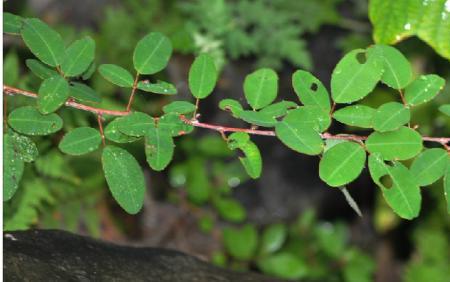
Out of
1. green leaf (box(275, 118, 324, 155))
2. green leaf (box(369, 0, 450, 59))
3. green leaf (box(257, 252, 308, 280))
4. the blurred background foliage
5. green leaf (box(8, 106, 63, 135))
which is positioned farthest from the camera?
green leaf (box(257, 252, 308, 280))

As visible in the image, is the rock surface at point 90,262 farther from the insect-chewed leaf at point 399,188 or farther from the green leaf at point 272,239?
the green leaf at point 272,239

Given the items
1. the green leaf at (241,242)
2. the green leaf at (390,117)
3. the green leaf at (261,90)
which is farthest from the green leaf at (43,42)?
the green leaf at (241,242)

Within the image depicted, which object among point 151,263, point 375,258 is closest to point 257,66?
point 375,258

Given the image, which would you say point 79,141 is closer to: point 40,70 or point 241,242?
point 40,70

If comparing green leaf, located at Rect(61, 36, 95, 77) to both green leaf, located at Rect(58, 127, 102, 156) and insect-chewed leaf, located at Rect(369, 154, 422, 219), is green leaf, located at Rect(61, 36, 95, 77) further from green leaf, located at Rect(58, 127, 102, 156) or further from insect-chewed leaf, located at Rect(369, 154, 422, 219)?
insect-chewed leaf, located at Rect(369, 154, 422, 219)

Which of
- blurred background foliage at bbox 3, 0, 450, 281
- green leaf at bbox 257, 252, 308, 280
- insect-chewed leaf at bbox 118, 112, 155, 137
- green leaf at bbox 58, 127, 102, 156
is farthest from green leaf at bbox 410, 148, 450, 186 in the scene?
green leaf at bbox 257, 252, 308, 280

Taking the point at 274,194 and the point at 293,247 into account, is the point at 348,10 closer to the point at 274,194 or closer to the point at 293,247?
the point at 274,194
